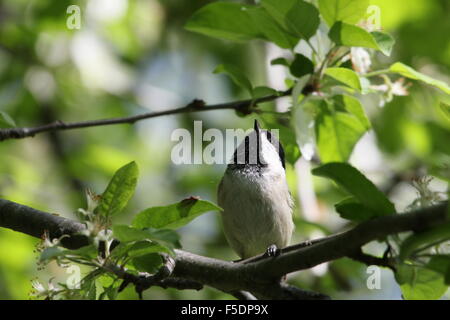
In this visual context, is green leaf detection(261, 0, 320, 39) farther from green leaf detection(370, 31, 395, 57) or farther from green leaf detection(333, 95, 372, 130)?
green leaf detection(333, 95, 372, 130)

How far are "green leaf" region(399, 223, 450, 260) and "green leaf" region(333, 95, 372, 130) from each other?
1.38 m

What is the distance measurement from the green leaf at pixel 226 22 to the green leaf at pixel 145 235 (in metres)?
1.52

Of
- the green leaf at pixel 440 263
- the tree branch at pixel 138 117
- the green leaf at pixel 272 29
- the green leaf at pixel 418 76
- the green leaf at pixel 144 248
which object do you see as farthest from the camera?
the tree branch at pixel 138 117

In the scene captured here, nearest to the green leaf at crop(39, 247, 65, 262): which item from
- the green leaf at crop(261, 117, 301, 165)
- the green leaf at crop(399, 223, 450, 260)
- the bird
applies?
the green leaf at crop(399, 223, 450, 260)

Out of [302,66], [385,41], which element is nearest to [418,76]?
[385,41]

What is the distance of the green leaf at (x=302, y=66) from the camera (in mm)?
3236

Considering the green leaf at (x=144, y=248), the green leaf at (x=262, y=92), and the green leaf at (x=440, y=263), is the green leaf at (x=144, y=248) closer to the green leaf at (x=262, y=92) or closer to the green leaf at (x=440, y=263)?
the green leaf at (x=440, y=263)

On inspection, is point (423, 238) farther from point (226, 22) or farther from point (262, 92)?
point (226, 22)

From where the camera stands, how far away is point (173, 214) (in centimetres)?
260

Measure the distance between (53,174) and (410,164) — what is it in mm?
4057

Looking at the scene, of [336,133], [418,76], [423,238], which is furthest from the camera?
[336,133]

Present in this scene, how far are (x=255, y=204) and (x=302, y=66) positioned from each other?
1337 mm

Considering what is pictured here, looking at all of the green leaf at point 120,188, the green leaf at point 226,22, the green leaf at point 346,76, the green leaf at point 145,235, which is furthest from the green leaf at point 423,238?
the green leaf at point 226,22
